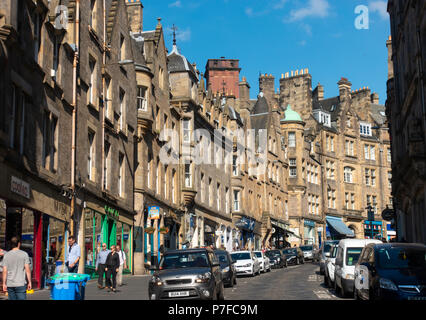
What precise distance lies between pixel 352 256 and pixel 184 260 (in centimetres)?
601

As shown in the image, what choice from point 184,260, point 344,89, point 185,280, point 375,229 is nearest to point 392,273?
point 185,280

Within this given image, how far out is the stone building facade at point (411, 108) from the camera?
27484 millimetres

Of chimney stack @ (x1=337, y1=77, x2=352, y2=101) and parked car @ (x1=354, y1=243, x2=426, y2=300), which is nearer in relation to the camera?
parked car @ (x1=354, y1=243, x2=426, y2=300)

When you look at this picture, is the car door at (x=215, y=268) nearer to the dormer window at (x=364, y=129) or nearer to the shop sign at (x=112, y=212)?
the shop sign at (x=112, y=212)

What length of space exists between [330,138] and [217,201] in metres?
33.5

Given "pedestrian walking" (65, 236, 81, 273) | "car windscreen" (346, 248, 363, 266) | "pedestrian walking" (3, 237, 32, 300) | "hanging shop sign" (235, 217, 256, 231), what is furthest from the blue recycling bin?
"hanging shop sign" (235, 217, 256, 231)

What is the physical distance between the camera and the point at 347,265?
19031 mm

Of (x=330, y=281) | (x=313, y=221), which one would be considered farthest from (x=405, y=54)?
(x=313, y=221)

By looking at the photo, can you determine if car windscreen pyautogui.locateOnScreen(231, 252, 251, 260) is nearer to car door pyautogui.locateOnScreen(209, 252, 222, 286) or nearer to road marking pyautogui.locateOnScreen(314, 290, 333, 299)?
road marking pyautogui.locateOnScreen(314, 290, 333, 299)

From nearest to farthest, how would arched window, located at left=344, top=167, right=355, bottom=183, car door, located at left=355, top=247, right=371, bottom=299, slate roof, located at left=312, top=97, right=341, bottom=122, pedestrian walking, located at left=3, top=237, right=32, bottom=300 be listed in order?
1. pedestrian walking, located at left=3, top=237, right=32, bottom=300
2. car door, located at left=355, top=247, right=371, bottom=299
3. arched window, located at left=344, top=167, right=355, bottom=183
4. slate roof, located at left=312, top=97, right=341, bottom=122

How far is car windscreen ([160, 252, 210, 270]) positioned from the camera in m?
16.7

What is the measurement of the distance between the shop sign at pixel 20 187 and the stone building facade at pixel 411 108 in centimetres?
1661

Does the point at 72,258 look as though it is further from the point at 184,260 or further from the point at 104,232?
the point at 104,232

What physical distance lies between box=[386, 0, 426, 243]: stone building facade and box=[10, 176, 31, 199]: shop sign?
1661 cm
